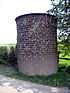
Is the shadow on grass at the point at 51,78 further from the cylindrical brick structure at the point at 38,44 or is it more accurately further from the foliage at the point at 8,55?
the foliage at the point at 8,55

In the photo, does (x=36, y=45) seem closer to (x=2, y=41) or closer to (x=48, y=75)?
(x=48, y=75)

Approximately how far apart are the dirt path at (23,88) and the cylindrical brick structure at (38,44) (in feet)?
4.78

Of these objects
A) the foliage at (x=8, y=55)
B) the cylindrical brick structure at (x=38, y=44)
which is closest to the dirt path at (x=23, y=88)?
the cylindrical brick structure at (x=38, y=44)

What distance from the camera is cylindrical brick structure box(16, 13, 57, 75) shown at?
8352mm

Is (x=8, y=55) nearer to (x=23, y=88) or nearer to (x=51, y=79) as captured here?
(x=51, y=79)

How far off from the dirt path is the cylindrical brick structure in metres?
1.46

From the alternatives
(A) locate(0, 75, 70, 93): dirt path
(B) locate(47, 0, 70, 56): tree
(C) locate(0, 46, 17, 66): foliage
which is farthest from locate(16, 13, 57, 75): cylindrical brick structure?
(C) locate(0, 46, 17, 66): foliage

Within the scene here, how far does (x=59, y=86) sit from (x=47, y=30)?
2698mm

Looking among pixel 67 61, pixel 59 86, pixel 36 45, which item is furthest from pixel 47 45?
pixel 67 61

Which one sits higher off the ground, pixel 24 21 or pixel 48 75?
pixel 24 21

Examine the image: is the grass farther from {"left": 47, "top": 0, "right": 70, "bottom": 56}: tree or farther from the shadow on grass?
{"left": 47, "top": 0, "right": 70, "bottom": 56}: tree

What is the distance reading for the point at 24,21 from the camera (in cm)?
860

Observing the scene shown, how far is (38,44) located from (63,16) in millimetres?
1572

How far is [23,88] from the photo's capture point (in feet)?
20.6
